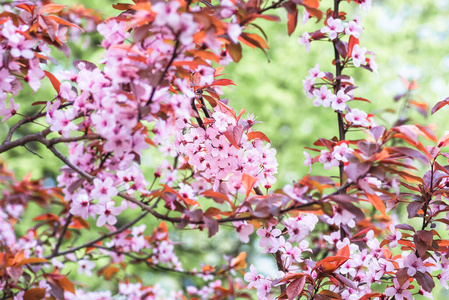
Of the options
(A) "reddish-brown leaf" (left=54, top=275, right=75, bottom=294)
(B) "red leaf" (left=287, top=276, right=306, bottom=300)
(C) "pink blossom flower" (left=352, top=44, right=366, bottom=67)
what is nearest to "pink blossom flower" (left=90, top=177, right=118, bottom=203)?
(B) "red leaf" (left=287, top=276, right=306, bottom=300)

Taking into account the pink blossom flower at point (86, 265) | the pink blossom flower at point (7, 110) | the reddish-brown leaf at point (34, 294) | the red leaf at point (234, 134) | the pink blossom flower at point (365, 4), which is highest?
the pink blossom flower at point (365, 4)

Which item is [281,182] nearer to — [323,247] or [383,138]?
[323,247]

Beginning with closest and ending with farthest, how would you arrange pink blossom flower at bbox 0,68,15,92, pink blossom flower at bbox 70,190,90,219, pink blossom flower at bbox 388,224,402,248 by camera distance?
1. pink blossom flower at bbox 0,68,15,92
2. pink blossom flower at bbox 70,190,90,219
3. pink blossom flower at bbox 388,224,402,248

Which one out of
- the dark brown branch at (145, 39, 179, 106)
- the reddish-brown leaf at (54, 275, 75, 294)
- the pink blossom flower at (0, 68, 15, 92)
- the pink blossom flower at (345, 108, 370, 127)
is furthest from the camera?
the reddish-brown leaf at (54, 275, 75, 294)

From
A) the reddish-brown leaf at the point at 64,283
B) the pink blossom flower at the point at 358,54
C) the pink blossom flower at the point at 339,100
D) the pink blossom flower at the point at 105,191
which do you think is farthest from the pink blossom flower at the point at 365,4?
the reddish-brown leaf at the point at 64,283

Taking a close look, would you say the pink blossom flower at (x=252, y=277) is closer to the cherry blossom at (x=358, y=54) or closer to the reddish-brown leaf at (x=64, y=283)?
the reddish-brown leaf at (x=64, y=283)

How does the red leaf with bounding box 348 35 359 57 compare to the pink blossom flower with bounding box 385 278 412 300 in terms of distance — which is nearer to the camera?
the pink blossom flower with bounding box 385 278 412 300

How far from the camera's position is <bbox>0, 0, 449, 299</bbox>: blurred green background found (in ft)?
15.5

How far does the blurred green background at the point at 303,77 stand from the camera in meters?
4.72

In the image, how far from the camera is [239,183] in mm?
1310

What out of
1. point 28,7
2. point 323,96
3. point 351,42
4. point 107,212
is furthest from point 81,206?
point 351,42

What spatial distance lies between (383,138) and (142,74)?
0.63 metres

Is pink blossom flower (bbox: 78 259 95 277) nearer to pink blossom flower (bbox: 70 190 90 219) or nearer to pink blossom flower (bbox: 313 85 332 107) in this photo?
pink blossom flower (bbox: 70 190 90 219)

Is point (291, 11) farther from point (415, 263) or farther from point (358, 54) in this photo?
point (415, 263)
